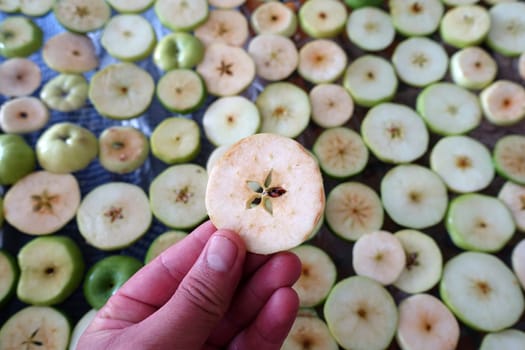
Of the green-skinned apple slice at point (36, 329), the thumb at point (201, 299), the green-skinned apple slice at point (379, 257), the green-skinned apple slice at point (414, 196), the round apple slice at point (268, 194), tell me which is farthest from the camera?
the green-skinned apple slice at point (414, 196)

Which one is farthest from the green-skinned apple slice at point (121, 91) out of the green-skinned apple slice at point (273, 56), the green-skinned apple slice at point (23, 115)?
the green-skinned apple slice at point (273, 56)

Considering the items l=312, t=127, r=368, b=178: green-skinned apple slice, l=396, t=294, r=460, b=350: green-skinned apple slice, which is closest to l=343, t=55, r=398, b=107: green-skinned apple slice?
l=312, t=127, r=368, b=178: green-skinned apple slice

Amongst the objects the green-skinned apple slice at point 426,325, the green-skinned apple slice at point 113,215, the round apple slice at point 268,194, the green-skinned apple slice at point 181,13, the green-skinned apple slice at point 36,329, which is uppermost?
the green-skinned apple slice at point 181,13

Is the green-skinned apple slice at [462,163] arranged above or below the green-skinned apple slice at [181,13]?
below

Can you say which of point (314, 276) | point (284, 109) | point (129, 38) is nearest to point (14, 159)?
point (129, 38)

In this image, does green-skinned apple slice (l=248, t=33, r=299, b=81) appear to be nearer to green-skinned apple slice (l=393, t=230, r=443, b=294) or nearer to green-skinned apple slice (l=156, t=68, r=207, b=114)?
green-skinned apple slice (l=156, t=68, r=207, b=114)

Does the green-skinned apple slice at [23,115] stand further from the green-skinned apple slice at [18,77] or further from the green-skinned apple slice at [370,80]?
the green-skinned apple slice at [370,80]

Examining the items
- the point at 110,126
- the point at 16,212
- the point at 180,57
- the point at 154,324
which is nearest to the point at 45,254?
the point at 16,212
